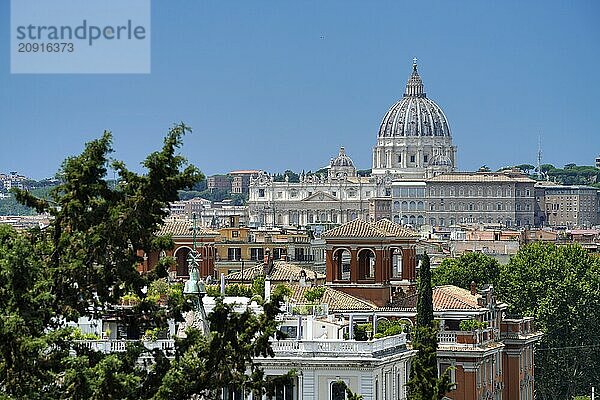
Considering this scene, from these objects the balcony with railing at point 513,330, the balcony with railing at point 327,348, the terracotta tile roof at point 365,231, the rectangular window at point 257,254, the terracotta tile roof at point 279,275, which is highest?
the terracotta tile roof at point 365,231

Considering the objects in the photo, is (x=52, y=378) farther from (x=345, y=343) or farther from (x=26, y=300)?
(x=345, y=343)

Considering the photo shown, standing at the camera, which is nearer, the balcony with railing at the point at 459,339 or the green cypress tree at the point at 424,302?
the green cypress tree at the point at 424,302

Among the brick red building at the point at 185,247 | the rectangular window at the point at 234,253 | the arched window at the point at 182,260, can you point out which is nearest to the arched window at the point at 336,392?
the brick red building at the point at 185,247

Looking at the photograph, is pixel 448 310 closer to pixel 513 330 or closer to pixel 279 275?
pixel 513 330

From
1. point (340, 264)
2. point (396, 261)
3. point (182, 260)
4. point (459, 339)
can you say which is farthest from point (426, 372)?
point (182, 260)

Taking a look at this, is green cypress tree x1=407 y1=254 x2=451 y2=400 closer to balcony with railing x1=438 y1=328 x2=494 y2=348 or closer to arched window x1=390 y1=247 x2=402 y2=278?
balcony with railing x1=438 y1=328 x2=494 y2=348

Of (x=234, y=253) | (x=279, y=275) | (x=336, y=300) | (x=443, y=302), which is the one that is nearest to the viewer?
(x=336, y=300)

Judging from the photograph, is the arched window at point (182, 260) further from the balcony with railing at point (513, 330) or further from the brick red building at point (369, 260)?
the balcony with railing at point (513, 330)

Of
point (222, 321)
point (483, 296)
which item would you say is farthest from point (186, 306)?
point (483, 296)
